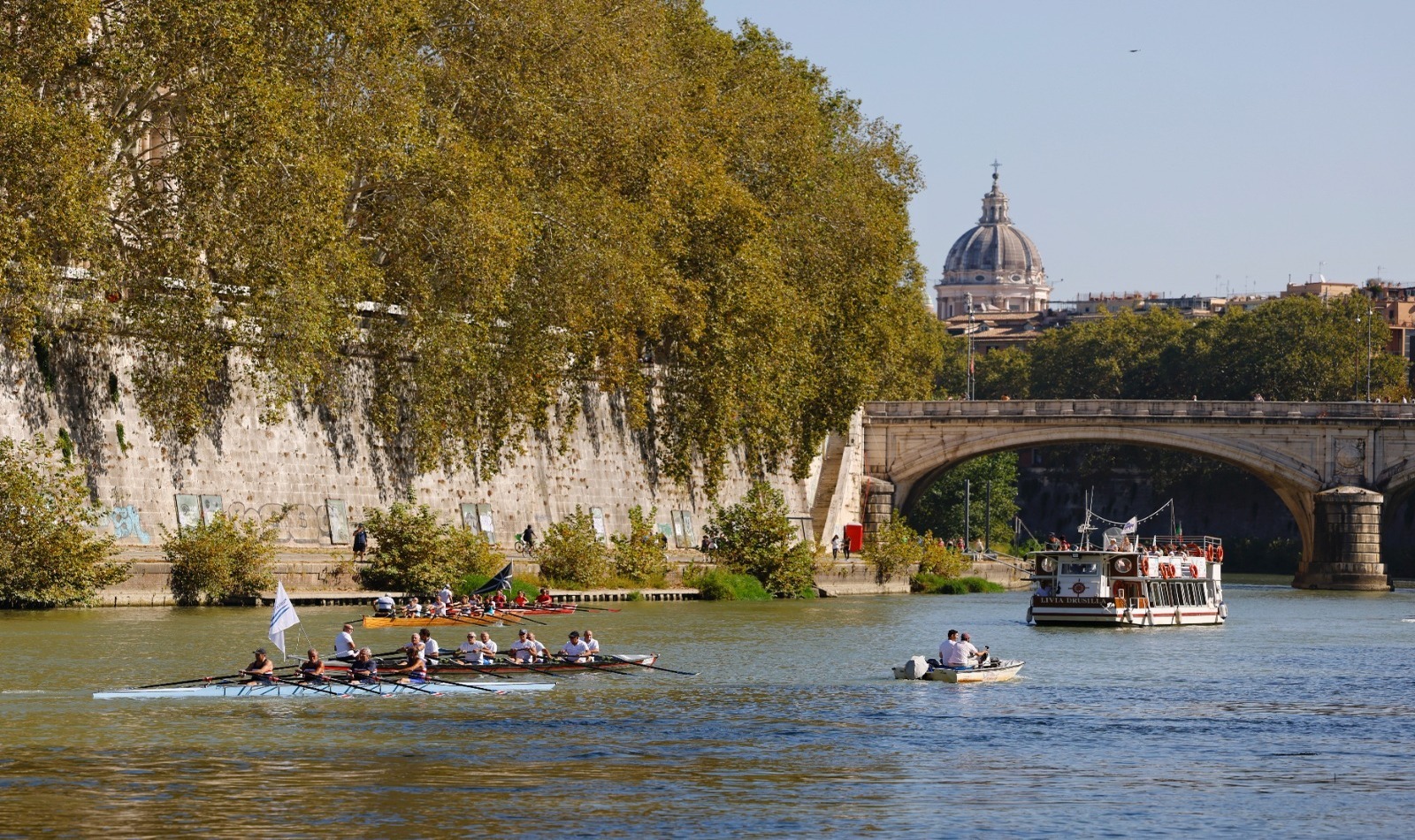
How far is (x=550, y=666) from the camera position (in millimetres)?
41562

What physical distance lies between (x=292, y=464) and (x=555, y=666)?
19.1m

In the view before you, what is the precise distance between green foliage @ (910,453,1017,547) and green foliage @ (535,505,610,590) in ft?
187

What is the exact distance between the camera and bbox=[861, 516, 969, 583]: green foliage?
80.8m

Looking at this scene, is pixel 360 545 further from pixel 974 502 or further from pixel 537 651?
pixel 974 502

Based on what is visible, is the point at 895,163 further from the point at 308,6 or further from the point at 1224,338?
the point at 1224,338

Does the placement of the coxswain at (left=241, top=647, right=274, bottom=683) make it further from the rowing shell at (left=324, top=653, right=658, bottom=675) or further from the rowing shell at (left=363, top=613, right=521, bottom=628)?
the rowing shell at (left=363, top=613, right=521, bottom=628)

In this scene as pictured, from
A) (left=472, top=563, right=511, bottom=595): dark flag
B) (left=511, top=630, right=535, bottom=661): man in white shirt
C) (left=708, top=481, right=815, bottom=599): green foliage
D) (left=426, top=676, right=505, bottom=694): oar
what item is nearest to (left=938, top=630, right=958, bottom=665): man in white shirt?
(left=511, top=630, right=535, bottom=661): man in white shirt

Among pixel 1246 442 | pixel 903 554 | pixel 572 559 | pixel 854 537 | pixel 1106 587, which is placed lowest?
pixel 1106 587

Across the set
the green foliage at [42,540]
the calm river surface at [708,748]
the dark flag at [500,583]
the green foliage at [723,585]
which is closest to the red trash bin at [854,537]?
the green foliage at [723,585]

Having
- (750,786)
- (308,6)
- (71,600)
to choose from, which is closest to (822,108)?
(308,6)

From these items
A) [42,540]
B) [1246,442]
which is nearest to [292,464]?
[42,540]

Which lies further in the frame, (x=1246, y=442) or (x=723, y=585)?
(x=1246, y=442)

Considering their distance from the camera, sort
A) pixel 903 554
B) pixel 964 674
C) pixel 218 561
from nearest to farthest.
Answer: pixel 964 674, pixel 218 561, pixel 903 554

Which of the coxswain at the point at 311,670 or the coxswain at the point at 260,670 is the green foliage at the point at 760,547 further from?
the coxswain at the point at 260,670
